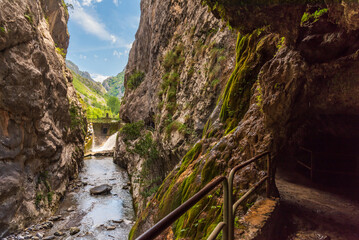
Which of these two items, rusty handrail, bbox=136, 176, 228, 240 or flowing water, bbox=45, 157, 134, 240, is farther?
flowing water, bbox=45, 157, 134, 240

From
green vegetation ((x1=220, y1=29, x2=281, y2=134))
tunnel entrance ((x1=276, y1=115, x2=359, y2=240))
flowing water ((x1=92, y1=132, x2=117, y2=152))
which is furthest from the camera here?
flowing water ((x1=92, y1=132, x2=117, y2=152))

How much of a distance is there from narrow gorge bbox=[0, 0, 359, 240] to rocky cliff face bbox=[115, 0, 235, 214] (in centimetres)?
10

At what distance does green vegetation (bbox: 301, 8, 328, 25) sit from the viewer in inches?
123

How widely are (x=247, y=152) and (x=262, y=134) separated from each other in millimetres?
Answer: 532

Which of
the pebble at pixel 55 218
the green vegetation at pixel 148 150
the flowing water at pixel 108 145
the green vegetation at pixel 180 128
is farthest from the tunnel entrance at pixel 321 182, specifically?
the flowing water at pixel 108 145

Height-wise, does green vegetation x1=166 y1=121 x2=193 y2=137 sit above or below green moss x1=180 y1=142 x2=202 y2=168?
above

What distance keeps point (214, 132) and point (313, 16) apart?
432cm

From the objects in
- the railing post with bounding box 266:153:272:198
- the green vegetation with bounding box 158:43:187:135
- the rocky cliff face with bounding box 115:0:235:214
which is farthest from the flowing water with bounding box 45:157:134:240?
the railing post with bounding box 266:153:272:198

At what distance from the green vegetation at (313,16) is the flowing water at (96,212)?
41.4 ft

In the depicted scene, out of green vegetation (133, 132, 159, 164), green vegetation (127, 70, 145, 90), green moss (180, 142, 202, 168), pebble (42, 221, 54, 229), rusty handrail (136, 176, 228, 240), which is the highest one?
green vegetation (127, 70, 145, 90)

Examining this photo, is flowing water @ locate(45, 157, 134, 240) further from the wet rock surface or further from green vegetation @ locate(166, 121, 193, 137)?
green vegetation @ locate(166, 121, 193, 137)

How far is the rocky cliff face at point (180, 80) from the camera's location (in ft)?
34.0

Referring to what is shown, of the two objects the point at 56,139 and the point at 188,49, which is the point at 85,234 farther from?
the point at 188,49

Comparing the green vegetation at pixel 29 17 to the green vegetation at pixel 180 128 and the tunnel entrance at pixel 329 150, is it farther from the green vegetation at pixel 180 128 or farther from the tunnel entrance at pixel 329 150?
the tunnel entrance at pixel 329 150
